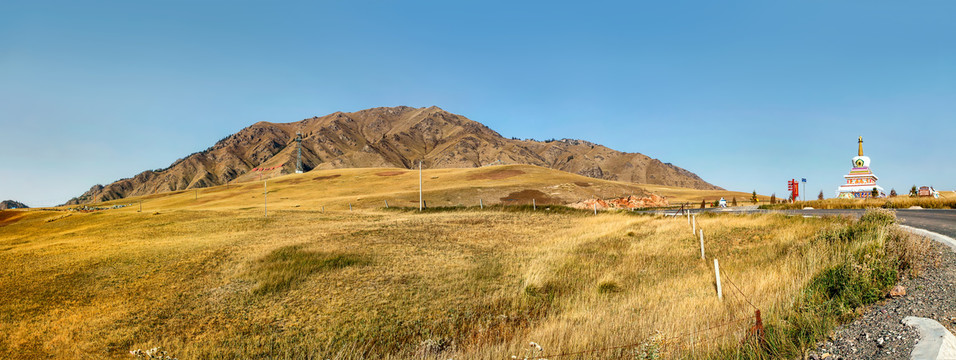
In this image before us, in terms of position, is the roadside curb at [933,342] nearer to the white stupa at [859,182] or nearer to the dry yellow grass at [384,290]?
the dry yellow grass at [384,290]

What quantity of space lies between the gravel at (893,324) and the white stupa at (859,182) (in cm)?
5276

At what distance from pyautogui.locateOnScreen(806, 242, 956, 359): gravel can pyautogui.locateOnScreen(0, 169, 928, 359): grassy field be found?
1.70ft

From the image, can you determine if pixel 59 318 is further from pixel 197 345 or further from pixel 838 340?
pixel 838 340

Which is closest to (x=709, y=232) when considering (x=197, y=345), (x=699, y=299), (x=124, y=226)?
(x=699, y=299)

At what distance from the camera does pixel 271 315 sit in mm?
11031

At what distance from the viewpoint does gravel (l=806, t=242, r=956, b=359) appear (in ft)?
17.9

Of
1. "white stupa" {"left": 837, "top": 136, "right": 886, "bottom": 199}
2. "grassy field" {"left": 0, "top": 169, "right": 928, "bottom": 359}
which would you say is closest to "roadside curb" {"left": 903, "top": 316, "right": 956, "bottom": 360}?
"grassy field" {"left": 0, "top": 169, "right": 928, "bottom": 359}

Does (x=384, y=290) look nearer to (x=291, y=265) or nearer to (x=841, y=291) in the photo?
(x=291, y=265)

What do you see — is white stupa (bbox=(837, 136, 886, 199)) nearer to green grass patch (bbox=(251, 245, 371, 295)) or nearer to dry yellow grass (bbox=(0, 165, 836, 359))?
dry yellow grass (bbox=(0, 165, 836, 359))

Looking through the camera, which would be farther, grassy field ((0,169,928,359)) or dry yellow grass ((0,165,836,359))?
dry yellow grass ((0,165,836,359))

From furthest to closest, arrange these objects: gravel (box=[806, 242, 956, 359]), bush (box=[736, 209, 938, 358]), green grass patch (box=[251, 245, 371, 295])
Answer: green grass patch (box=[251, 245, 371, 295]), bush (box=[736, 209, 938, 358]), gravel (box=[806, 242, 956, 359])

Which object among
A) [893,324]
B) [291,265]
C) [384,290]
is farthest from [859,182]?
[291,265]

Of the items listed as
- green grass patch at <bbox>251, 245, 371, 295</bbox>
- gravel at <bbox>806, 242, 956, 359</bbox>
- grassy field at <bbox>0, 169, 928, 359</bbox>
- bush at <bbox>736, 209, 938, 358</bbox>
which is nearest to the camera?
gravel at <bbox>806, 242, 956, 359</bbox>

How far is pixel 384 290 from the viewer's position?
1324 cm
